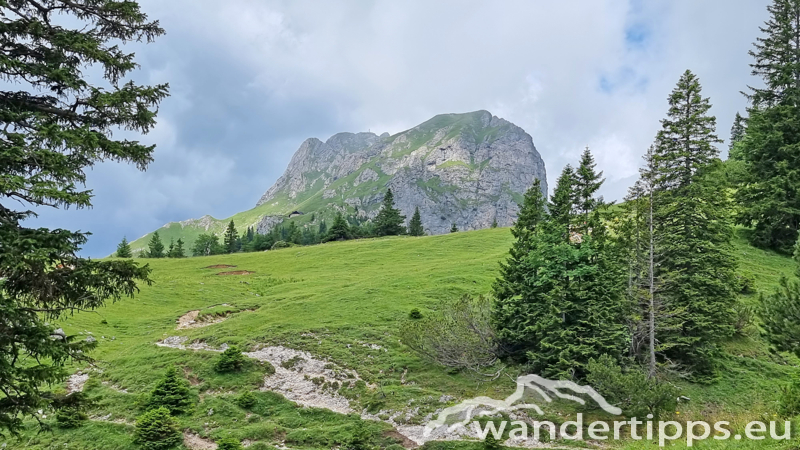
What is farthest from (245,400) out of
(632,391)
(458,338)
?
(632,391)

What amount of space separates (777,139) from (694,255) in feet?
79.2

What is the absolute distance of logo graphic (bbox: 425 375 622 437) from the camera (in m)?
19.9

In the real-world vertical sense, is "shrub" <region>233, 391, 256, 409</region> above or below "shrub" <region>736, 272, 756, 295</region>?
below

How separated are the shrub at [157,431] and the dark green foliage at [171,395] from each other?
1829 millimetres

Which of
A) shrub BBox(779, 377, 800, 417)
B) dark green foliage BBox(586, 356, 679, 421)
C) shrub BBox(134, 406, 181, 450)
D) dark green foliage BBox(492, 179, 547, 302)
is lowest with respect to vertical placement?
shrub BBox(134, 406, 181, 450)

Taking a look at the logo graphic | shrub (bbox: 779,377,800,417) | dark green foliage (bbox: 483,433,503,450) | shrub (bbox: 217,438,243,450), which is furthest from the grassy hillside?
shrub (bbox: 217,438,243,450)

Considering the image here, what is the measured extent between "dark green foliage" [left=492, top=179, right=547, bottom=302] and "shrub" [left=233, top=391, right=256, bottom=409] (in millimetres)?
15539

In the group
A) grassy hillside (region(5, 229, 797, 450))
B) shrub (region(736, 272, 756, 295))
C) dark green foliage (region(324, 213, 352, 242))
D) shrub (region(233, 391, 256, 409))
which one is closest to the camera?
grassy hillside (region(5, 229, 797, 450))

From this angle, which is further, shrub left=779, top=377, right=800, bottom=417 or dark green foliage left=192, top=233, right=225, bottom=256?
dark green foliage left=192, top=233, right=225, bottom=256

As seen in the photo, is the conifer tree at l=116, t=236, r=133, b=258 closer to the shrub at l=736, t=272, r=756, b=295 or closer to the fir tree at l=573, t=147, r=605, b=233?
the fir tree at l=573, t=147, r=605, b=233

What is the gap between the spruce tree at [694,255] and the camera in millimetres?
24250

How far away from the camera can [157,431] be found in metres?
18.0

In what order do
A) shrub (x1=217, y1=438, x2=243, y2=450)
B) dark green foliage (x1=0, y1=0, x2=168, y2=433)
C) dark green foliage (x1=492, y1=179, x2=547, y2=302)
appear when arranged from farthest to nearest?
dark green foliage (x1=492, y1=179, x2=547, y2=302)
shrub (x1=217, y1=438, x2=243, y2=450)
dark green foliage (x1=0, y1=0, x2=168, y2=433)

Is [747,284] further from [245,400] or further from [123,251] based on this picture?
[123,251]
